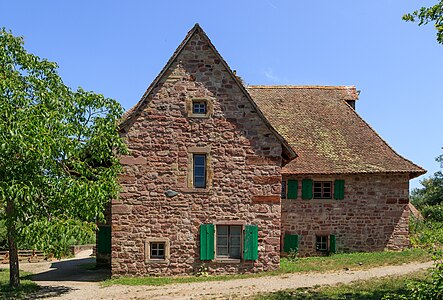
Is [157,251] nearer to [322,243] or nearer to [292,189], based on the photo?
[292,189]

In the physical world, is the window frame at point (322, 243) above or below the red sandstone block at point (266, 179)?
below

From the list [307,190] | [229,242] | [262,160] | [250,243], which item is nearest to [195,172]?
[262,160]

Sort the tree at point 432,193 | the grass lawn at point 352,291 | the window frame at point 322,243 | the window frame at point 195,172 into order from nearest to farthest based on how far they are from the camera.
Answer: the grass lawn at point 352,291, the window frame at point 195,172, the window frame at point 322,243, the tree at point 432,193

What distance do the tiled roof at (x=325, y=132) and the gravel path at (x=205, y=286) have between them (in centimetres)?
521

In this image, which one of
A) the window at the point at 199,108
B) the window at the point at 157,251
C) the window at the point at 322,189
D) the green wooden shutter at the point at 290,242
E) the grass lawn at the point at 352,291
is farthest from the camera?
the window at the point at 322,189

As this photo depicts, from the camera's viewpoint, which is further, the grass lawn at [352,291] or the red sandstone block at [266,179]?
the red sandstone block at [266,179]

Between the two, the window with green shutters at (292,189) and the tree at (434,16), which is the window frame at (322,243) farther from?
the tree at (434,16)

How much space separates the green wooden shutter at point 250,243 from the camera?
599 inches

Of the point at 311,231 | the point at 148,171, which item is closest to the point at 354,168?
the point at 311,231

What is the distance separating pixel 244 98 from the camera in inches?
608

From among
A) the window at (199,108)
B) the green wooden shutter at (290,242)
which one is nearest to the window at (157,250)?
the window at (199,108)

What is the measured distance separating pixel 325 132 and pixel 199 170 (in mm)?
8450

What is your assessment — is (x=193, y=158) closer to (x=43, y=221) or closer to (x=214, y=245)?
(x=214, y=245)

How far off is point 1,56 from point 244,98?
26.2 ft
